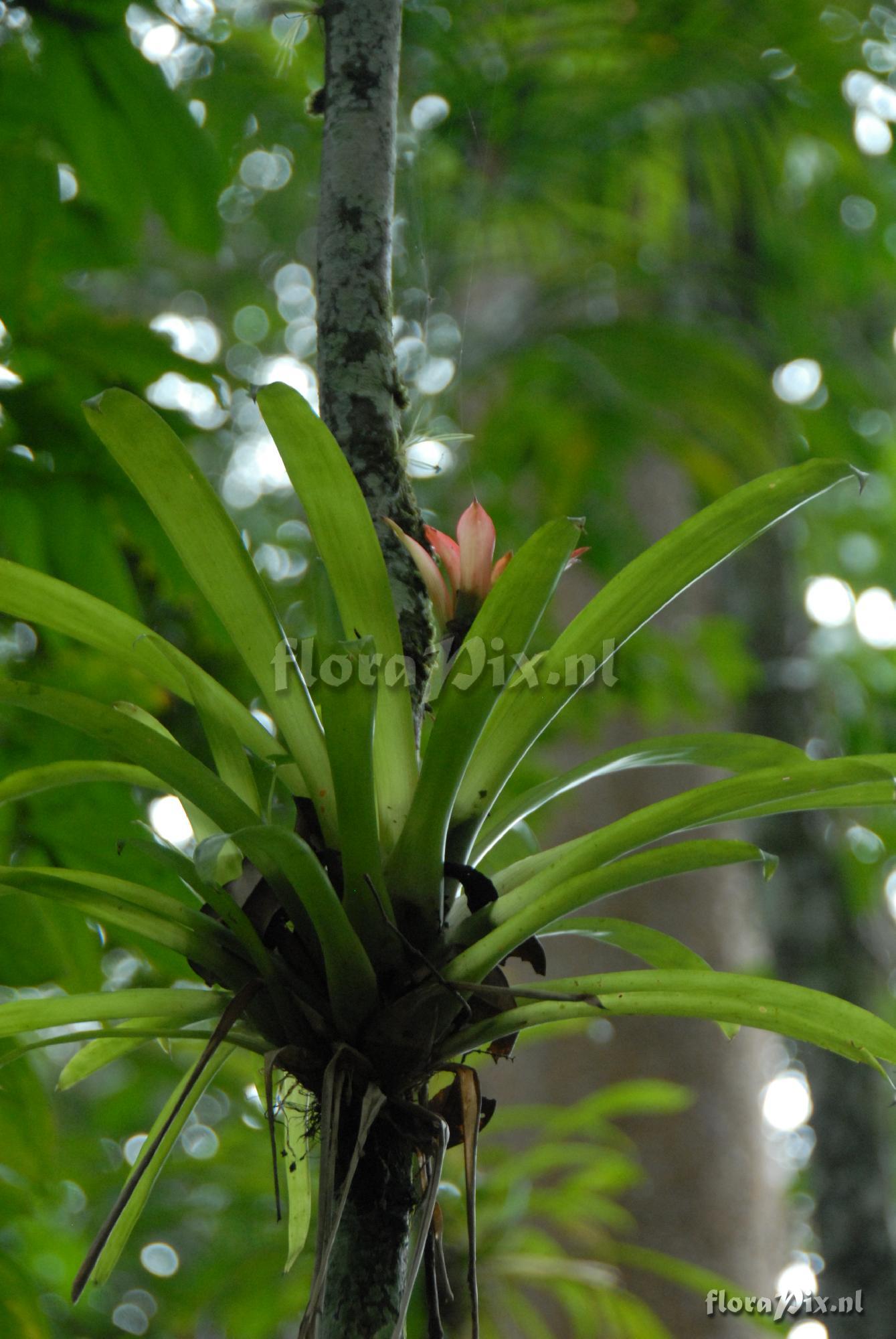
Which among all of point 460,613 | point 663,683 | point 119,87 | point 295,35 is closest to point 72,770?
point 460,613

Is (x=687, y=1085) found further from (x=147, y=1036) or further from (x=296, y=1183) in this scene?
(x=147, y=1036)

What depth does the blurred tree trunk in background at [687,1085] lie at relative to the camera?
7.17 feet

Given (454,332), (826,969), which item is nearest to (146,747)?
(454,332)

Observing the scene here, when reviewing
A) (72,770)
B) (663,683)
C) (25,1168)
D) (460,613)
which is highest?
(663,683)

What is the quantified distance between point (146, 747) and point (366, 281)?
39 cm

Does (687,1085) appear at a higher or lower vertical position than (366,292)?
higher

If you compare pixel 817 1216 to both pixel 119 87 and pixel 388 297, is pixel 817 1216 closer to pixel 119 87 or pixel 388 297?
pixel 388 297

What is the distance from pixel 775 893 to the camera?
200 cm

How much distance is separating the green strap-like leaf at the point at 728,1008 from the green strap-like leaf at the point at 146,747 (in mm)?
188

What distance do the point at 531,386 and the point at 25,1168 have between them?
1.66m

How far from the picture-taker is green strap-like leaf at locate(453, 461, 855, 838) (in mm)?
582

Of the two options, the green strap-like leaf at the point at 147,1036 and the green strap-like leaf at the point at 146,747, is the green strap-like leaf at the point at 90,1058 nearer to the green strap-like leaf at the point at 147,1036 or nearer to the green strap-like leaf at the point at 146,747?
the green strap-like leaf at the point at 147,1036

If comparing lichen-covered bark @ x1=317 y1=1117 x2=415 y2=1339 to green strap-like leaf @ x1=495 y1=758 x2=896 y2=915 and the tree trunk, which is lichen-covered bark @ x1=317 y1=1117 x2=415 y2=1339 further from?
the tree trunk

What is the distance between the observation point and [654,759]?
0.69 metres
